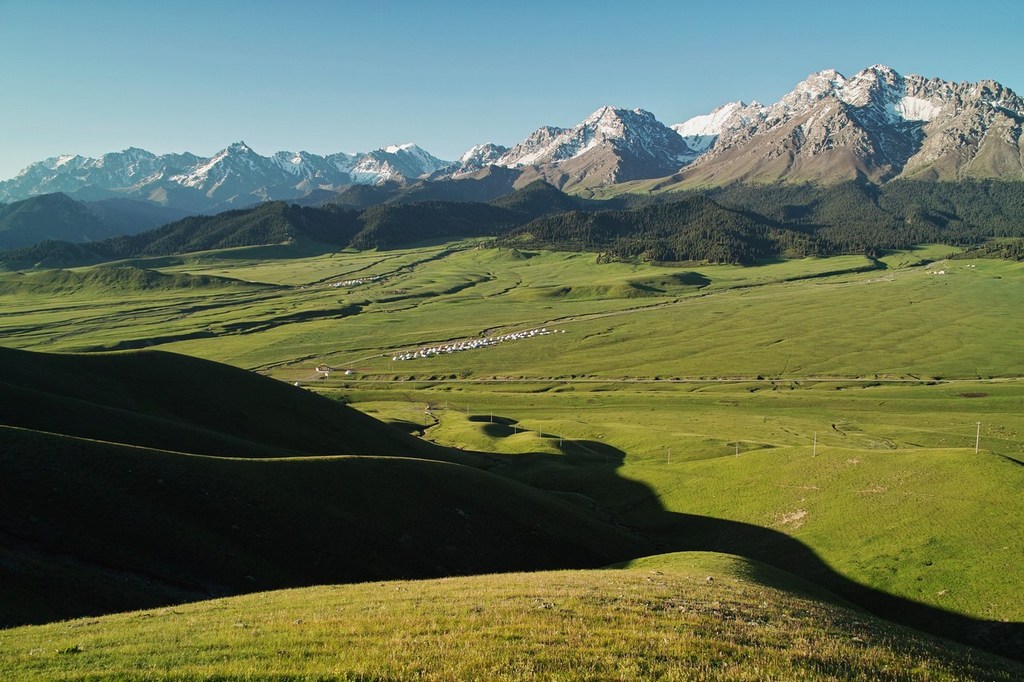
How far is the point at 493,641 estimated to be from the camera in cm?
2262

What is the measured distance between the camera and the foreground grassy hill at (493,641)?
66.0 feet

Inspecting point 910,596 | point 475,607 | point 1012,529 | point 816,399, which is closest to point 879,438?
point 816,399

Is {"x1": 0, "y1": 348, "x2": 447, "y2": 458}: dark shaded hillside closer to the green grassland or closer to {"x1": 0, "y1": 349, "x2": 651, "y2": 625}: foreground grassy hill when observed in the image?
{"x1": 0, "y1": 349, "x2": 651, "y2": 625}: foreground grassy hill

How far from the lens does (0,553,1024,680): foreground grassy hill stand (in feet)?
66.0

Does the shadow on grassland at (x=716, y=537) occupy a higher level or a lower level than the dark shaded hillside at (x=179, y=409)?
lower

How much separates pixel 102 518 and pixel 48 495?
421 centimetres

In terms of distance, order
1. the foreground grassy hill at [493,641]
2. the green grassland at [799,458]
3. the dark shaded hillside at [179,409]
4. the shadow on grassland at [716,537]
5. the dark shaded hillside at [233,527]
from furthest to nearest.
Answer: the dark shaded hillside at [179,409] → the green grassland at [799,458] → the shadow on grassland at [716,537] → the dark shaded hillside at [233,527] → the foreground grassy hill at [493,641]

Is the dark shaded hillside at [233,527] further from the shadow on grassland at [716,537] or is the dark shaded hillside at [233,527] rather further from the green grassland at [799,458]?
the green grassland at [799,458]

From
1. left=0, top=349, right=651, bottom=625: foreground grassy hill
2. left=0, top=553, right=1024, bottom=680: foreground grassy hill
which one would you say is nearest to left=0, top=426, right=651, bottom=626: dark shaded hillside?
left=0, top=349, right=651, bottom=625: foreground grassy hill

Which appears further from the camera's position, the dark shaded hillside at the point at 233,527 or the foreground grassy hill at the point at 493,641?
the dark shaded hillside at the point at 233,527

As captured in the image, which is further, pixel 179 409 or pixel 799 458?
pixel 179 409

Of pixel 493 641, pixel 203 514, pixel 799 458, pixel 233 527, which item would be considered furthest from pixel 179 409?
pixel 799 458

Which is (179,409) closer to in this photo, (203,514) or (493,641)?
(203,514)

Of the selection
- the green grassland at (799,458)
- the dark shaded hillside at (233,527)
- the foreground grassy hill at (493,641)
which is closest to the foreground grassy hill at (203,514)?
the dark shaded hillside at (233,527)
